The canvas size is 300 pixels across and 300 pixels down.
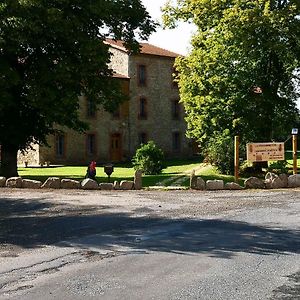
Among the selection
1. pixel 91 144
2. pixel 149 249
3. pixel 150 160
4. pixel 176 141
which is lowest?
pixel 149 249

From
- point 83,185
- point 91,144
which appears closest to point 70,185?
point 83,185

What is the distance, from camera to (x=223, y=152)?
2909 centimetres

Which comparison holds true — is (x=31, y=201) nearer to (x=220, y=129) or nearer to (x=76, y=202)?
(x=76, y=202)

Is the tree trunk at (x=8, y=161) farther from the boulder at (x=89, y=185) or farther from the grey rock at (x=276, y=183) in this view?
the grey rock at (x=276, y=183)

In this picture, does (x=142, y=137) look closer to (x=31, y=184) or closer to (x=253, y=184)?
(x=253, y=184)

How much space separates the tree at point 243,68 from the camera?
27.0 m

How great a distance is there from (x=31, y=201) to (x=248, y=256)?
9414 millimetres

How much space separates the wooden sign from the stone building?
24903 millimetres

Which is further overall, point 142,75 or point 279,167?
point 142,75

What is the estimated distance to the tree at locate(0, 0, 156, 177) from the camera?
23.3 metres

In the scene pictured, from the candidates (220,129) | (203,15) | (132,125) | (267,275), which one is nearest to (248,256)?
(267,275)

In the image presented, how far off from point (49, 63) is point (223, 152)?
1062 cm

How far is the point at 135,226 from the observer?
39.6 feet

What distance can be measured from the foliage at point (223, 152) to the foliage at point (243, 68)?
0.54 meters
